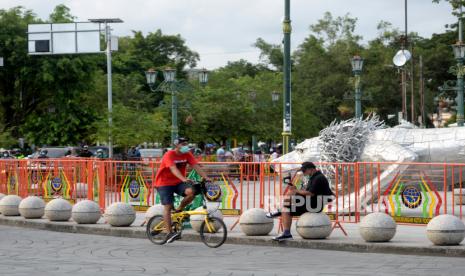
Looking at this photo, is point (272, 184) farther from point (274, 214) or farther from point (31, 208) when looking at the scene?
point (31, 208)

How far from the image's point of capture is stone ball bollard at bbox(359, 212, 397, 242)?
47.8 ft

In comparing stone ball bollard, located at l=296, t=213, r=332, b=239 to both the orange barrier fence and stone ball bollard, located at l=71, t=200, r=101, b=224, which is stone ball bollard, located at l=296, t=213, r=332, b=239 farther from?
stone ball bollard, located at l=71, t=200, r=101, b=224

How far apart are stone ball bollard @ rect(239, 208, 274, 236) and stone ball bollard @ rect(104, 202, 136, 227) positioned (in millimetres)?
2625

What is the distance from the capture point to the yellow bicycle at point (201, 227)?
1475 centimetres

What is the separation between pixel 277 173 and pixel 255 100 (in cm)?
4446

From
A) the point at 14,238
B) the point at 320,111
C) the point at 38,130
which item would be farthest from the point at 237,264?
the point at 320,111

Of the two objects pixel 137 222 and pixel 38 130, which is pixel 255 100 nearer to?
pixel 38 130

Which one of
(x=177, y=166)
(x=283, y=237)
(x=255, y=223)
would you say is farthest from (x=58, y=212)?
(x=283, y=237)

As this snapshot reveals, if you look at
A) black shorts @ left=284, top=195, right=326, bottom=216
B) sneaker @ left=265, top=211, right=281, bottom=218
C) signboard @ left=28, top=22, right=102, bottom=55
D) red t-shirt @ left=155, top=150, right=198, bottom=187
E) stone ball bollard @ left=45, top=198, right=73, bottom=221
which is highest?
signboard @ left=28, top=22, right=102, bottom=55

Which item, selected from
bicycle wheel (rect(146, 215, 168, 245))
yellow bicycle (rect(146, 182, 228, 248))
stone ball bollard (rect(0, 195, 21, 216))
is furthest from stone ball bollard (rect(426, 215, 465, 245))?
stone ball bollard (rect(0, 195, 21, 216))

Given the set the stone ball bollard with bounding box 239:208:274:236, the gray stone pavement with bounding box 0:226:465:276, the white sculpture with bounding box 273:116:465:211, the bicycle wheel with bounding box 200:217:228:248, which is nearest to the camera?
the gray stone pavement with bounding box 0:226:465:276

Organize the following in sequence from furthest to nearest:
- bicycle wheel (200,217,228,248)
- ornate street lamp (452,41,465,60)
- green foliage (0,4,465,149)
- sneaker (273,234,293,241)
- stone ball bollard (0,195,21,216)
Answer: green foliage (0,4,465,149) < ornate street lamp (452,41,465,60) < stone ball bollard (0,195,21,216) < sneaker (273,234,293,241) < bicycle wheel (200,217,228,248)

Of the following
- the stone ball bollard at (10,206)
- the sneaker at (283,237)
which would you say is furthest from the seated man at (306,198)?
the stone ball bollard at (10,206)

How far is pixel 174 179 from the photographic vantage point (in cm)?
1541
